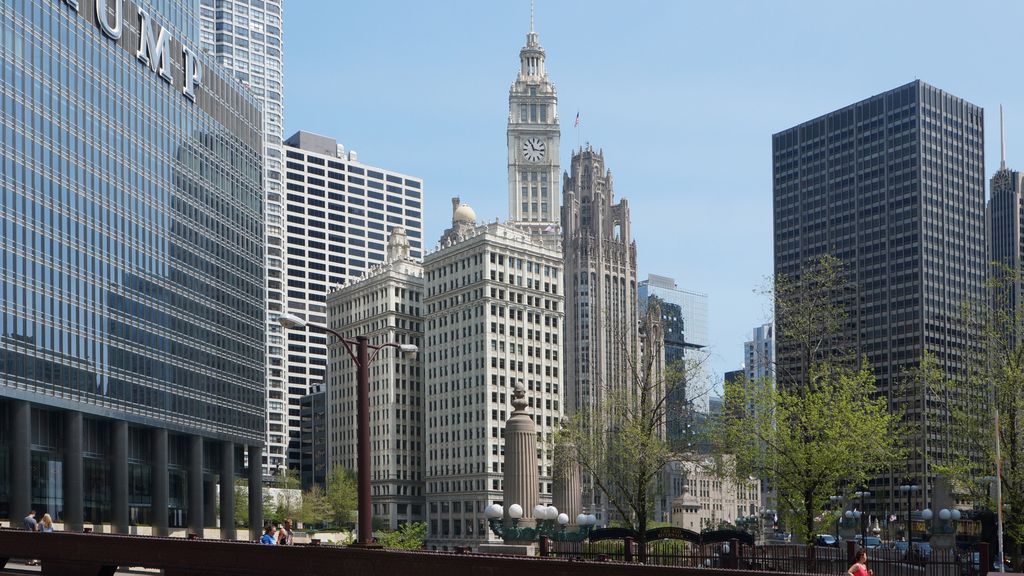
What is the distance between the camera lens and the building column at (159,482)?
4107 inches

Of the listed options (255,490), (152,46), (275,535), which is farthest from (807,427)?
(255,490)

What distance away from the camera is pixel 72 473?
89938 millimetres

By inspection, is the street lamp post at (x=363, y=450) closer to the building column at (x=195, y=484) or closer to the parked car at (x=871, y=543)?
the parked car at (x=871, y=543)

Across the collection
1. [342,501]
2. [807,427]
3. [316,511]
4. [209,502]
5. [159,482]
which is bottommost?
[316,511]

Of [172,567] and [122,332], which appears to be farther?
[122,332]

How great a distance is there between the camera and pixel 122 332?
9888 cm

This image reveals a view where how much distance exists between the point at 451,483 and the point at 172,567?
159 m

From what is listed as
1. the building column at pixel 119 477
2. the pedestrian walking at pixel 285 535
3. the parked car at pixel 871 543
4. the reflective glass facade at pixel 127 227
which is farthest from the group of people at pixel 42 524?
the building column at pixel 119 477

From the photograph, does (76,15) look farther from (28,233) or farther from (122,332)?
(122,332)

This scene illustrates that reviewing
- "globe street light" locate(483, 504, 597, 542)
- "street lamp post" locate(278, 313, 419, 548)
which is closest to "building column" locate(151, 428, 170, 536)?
"globe street light" locate(483, 504, 597, 542)

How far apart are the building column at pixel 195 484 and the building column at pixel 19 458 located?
27.8 metres

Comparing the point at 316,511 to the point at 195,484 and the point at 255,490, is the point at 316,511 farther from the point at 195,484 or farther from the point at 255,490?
the point at 195,484

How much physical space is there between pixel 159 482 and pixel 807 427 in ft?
194

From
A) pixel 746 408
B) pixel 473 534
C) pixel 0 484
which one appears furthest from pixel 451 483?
pixel 746 408
